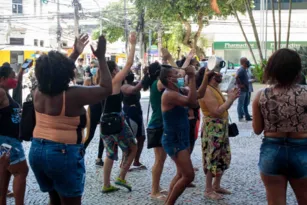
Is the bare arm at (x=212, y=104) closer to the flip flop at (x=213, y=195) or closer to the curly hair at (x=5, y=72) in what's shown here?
the flip flop at (x=213, y=195)

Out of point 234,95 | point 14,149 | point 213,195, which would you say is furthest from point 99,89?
point 213,195

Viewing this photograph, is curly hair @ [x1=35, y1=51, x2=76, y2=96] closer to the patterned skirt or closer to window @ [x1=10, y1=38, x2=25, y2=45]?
the patterned skirt

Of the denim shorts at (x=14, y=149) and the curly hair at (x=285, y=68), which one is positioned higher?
the curly hair at (x=285, y=68)

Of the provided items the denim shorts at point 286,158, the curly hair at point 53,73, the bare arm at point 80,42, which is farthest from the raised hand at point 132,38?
the denim shorts at point 286,158

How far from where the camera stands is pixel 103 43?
3467 mm

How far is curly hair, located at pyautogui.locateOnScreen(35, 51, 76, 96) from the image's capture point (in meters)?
3.48

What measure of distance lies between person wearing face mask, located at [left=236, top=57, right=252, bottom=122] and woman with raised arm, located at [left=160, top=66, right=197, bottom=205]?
8360 mm

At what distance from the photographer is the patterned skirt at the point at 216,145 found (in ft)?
19.2

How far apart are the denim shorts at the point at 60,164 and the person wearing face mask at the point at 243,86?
1021cm

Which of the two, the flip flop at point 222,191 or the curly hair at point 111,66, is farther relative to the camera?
the curly hair at point 111,66

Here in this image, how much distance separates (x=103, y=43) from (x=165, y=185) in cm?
366

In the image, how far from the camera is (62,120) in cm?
353

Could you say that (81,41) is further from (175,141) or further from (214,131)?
(214,131)

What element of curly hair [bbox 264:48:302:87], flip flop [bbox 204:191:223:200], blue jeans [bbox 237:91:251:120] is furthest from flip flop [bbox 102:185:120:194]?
blue jeans [bbox 237:91:251:120]
